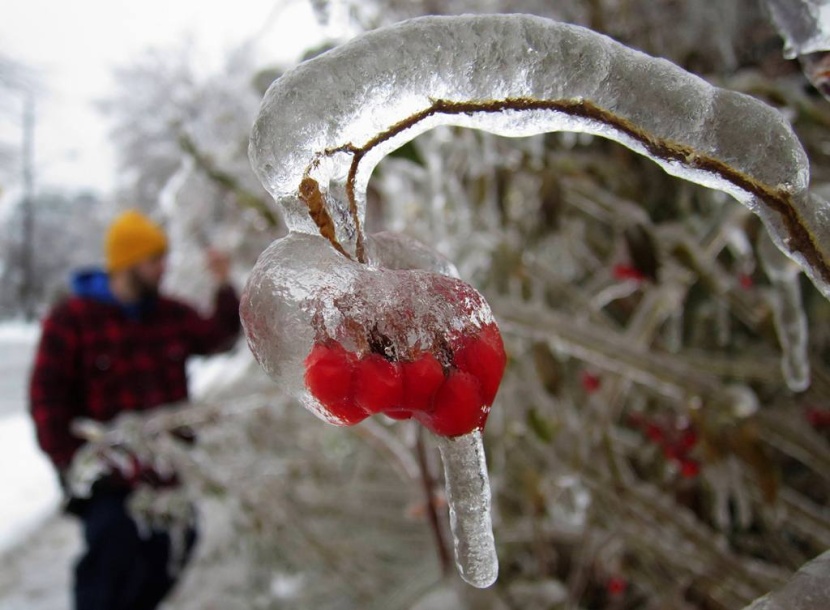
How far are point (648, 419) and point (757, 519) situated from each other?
1.51 ft

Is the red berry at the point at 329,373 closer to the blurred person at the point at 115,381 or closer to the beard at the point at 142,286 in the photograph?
the blurred person at the point at 115,381

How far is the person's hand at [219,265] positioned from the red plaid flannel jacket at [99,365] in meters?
0.23

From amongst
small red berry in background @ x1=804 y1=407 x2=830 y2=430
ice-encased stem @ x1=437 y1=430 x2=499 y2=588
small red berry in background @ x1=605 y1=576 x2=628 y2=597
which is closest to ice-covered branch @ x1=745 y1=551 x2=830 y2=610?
ice-encased stem @ x1=437 y1=430 x2=499 y2=588

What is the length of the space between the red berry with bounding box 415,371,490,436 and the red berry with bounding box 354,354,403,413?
24 mm

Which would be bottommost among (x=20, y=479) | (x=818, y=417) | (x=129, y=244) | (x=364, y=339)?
(x=20, y=479)

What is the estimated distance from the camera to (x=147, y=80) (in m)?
13.7

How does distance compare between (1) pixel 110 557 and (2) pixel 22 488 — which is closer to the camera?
(1) pixel 110 557

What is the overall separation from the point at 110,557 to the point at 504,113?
2287mm

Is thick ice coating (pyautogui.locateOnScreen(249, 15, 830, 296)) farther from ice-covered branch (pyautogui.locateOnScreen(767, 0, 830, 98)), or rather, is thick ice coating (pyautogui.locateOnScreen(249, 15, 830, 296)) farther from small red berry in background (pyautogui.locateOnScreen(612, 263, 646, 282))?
small red berry in background (pyautogui.locateOnScreen(612, 263, 646, 282))

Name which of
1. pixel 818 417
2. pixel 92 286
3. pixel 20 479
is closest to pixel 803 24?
pixel 818 417

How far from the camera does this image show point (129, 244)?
225 centimetres

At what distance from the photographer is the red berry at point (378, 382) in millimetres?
315

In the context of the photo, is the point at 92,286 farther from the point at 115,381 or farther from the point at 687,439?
the point at 687,439

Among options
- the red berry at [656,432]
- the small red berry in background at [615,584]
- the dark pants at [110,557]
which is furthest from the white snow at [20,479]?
the red berry at [656,432]
